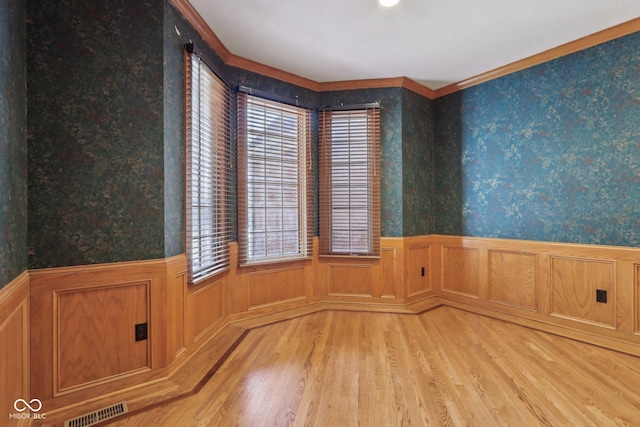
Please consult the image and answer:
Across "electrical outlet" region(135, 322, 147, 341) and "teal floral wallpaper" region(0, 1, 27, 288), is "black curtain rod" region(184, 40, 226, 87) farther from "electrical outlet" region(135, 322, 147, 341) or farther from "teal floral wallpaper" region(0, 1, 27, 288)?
"electrical outlet" region(135, 322, 147, 341)

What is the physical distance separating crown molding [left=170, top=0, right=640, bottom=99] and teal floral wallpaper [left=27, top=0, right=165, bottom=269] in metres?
0.53

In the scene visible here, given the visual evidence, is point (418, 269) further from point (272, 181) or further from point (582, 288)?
point (272, 181)

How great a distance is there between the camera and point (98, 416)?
171 cm

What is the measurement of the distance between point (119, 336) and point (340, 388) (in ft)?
4.81

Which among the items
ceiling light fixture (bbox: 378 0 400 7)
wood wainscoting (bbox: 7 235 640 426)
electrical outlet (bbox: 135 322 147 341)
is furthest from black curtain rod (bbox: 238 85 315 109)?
electrical outlet (bbox: 135 322 147 341)

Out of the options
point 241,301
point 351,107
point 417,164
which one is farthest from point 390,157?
point 241,301

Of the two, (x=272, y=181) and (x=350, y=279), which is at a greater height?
(x=272, y=181)

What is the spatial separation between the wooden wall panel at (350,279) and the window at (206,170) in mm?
1338

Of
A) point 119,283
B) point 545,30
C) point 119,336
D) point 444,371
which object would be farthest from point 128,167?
point 545,30

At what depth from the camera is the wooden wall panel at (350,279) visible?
3645 mm

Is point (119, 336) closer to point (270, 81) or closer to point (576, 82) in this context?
point (270, 81)

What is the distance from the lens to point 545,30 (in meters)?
2.59

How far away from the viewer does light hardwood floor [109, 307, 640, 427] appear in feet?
5.59

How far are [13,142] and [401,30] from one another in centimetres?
277
